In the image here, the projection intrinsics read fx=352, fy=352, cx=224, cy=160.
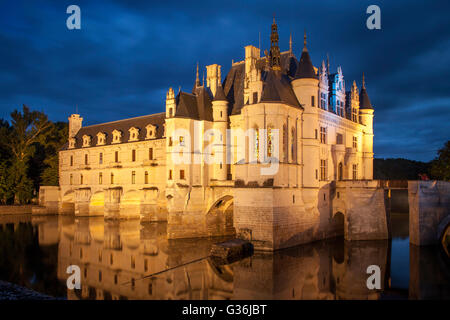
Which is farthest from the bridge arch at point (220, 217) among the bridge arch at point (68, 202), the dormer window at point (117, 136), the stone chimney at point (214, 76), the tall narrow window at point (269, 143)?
the bridge arch at point (68, 202)

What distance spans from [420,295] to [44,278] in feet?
70.0

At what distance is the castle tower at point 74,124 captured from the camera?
58713mm

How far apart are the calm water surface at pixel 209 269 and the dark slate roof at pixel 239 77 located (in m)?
13.2

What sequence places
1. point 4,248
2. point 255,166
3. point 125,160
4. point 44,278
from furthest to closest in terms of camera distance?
point 125,160 < point 4,248 < point 255,166 < point 44,278

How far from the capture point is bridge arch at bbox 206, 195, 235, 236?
1312 inches

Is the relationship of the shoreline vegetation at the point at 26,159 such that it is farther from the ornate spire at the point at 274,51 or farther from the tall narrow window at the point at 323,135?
the ornate spire at the point at 274,51

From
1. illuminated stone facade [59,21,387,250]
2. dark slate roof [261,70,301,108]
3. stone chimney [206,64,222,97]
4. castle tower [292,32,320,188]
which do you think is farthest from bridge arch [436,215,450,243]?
stone chimney [206,64,222,97]

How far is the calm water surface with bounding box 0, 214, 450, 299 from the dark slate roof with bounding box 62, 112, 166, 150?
16.1 meters

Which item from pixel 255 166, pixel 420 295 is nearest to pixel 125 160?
pixel 255 166

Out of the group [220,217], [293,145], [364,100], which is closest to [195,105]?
[293,145]

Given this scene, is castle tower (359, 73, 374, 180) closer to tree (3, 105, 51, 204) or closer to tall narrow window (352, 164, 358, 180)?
tall narrow window (352, 164, 358, 180)

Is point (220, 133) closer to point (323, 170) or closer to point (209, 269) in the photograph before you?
point (323, 170)
